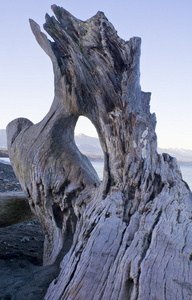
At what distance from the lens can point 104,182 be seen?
3.02 m

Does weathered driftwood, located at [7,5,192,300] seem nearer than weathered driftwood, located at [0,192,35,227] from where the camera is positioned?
Yes

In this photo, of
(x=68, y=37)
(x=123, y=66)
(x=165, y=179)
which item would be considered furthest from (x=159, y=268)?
(x=68, y=37)

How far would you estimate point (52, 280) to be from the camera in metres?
2.38

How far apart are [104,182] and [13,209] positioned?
2.01 meters

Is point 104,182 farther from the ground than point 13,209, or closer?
farther from the ground

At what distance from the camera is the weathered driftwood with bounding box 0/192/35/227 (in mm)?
4262

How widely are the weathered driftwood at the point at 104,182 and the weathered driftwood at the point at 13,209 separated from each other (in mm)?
557

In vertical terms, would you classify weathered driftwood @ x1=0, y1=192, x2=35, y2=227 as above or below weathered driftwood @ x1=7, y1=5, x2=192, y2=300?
below

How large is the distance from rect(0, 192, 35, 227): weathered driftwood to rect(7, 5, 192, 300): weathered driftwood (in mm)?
557

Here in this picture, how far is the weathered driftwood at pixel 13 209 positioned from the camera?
4262 millimetres

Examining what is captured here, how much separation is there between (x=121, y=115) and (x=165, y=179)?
34.4 inches

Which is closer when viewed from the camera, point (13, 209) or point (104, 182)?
point (104, 182)

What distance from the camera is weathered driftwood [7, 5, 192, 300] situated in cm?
199

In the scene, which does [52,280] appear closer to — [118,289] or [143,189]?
[118,289]
